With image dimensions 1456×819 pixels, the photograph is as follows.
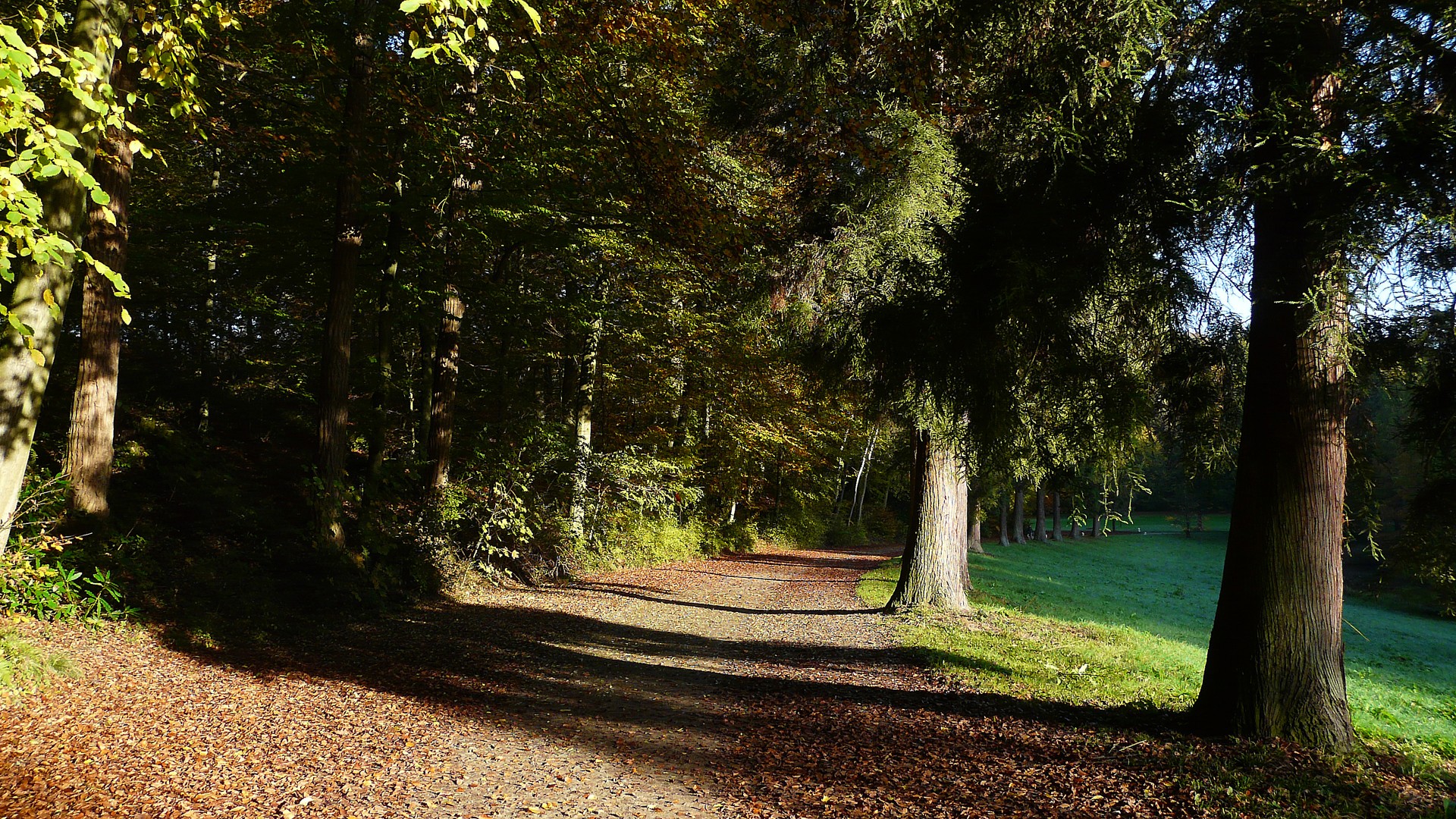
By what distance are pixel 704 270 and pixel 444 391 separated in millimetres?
6057

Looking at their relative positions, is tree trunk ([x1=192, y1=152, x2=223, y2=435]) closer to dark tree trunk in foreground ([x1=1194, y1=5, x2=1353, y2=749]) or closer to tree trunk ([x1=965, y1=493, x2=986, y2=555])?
dark tree trunk in foreground ([x1=1194, y1=5, x2=1353, y2=749])

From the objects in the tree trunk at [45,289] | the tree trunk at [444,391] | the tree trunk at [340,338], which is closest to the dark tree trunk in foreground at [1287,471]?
the tree trunk at [45,289]

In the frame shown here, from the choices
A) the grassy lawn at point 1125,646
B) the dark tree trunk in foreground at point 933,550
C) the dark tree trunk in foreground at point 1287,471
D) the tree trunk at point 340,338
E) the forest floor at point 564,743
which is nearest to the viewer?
the forest floor at point 564,743

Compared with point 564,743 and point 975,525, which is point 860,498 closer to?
point 975,525

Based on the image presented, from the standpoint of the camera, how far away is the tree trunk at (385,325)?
11633mm

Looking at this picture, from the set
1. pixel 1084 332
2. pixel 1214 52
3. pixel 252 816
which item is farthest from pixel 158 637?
pixel 1214 52

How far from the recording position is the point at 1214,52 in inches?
215

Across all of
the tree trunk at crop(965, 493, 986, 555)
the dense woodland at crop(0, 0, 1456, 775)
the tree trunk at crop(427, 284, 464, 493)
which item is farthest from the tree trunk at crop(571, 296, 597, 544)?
the tree trunk at crop(965, 493, 986, 555)

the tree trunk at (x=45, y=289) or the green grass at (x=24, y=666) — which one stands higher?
the tree trunk at (x=45, y=289)

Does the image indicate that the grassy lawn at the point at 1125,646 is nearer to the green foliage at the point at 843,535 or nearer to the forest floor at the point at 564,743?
the forest floor at the point at 564,743

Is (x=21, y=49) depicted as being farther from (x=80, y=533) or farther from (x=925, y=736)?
(x=925, y=736)

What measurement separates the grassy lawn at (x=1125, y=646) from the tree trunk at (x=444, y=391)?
8.06 meters

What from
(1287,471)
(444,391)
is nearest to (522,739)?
(1287,471)

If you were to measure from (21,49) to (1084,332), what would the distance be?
7.04 metres
